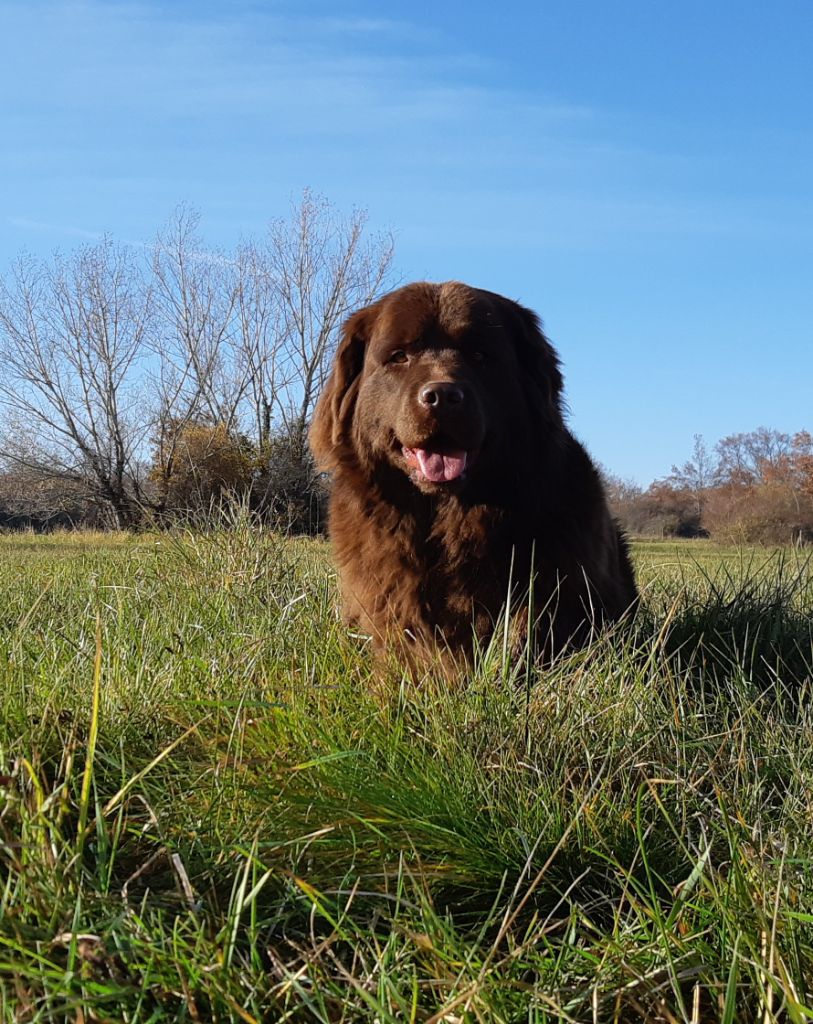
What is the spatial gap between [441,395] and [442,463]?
293mm

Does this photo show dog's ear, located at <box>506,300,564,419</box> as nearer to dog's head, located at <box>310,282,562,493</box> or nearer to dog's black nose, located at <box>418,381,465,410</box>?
dog's head, located at <box>310,282,562,493</box>

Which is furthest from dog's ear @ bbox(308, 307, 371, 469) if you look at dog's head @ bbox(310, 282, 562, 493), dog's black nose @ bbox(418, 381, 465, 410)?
dog's black nose @ bbox(418, 381, 465, 410)

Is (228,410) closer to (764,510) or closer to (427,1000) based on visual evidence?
(764,510)

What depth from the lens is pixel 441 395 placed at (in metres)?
3.34

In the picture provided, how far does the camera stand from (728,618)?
4.21 meters

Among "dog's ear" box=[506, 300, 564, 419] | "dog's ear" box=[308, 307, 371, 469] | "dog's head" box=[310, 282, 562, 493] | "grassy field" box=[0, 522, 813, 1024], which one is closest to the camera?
"grassy field" box=[0, 522, 813, 1024]

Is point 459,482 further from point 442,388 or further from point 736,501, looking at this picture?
point 736,501

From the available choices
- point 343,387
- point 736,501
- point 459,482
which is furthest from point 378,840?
point 736,501

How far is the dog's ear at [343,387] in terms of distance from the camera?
401cm

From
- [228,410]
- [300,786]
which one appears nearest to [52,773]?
[300,786]

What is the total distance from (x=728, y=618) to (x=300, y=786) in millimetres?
2700

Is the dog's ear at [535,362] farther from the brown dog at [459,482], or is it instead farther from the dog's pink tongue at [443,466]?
the dog's pink tongue at [443,466]

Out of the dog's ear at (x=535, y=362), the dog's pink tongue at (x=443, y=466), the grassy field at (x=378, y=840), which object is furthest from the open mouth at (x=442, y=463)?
the grassy field at (x=378, y=840)

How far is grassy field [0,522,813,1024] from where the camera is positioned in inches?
56.5
